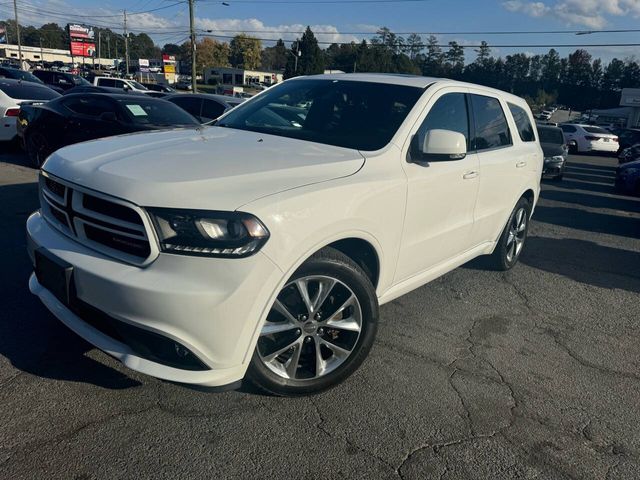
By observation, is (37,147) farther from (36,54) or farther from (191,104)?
(36,54)

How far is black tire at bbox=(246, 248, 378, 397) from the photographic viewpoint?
2709 mm

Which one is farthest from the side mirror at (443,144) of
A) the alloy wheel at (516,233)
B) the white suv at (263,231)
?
the alloy wheel at (516,233)

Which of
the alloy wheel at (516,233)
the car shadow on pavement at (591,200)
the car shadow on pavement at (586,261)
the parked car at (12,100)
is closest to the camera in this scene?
the alloy wheel at (516,233)

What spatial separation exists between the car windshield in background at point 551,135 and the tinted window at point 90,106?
454 inches

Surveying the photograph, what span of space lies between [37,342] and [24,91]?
387 inches

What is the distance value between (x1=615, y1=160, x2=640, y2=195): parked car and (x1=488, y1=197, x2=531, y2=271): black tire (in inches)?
279

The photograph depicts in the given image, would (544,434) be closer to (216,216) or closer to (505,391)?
(505,391)

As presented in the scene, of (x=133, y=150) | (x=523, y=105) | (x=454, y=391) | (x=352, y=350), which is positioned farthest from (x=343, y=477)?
(x=523, y=105)

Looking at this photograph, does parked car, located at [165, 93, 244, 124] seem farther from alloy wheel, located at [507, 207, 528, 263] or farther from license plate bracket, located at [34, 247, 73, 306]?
license plate bracket, located at [34, 247, 73, 306]

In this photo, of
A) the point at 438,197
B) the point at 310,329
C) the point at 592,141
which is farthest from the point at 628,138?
the point at 310,329

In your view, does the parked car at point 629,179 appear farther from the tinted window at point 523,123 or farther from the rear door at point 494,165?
the rear door at point 494,165

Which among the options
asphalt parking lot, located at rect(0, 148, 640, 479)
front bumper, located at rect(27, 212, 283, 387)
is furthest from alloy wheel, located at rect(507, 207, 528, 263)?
front bumper, located at rect(27, 212, 283, 387)

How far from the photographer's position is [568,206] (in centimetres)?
1061

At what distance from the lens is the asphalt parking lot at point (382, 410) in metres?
2.47
